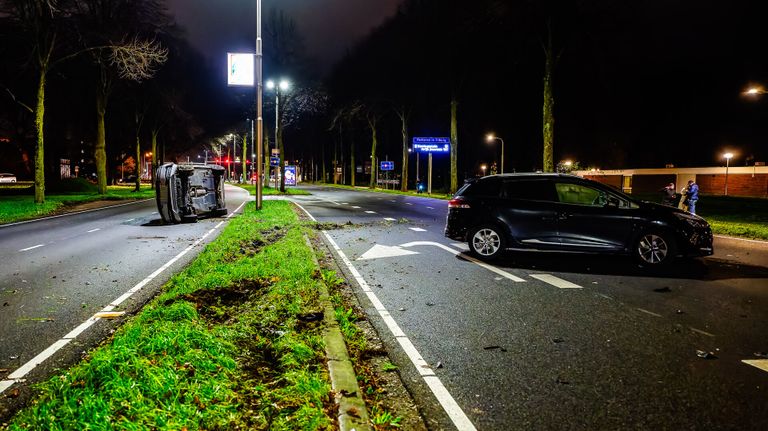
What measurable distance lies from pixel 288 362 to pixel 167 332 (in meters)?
1.27

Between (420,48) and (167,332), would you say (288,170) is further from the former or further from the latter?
(167,332)

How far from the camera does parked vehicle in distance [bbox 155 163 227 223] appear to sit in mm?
16484

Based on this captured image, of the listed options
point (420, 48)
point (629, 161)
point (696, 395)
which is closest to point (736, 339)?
point (696, 395)

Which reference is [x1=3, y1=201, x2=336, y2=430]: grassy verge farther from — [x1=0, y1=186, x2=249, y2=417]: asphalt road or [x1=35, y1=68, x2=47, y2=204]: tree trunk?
[x1=35, y1=68, x2=47, y2=204]: tree trunk

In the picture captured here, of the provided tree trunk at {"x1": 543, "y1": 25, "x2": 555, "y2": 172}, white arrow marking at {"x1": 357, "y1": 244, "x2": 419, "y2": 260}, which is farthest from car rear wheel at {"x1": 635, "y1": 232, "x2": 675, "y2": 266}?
tree trunk at {"x1": 543, "y1": 25, "x2": 555, "y2": 172}

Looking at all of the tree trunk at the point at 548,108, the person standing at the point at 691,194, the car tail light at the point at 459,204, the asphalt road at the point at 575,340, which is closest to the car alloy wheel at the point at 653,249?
the asphalt road at the point at 575,340

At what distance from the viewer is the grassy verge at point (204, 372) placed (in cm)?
298

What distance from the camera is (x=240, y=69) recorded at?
715 inches

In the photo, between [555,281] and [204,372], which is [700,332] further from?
[204,372]

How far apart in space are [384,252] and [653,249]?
17.3 feet

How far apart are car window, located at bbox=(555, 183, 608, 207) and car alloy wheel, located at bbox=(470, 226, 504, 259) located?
1443 mm

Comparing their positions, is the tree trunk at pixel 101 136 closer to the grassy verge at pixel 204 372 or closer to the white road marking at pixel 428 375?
the grassy verge at pixel 204 372

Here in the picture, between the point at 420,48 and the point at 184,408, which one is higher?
the point at 420,48

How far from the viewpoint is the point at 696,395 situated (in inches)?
144
